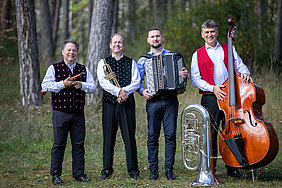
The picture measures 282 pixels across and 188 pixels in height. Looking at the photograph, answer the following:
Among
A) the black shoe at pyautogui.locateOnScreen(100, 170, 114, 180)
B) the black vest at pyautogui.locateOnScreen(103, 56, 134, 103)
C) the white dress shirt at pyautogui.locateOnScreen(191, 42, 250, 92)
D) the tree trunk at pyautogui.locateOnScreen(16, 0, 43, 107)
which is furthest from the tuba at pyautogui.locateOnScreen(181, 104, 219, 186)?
the tree trunk at pyautogui.locateOnScreen(16, 0, 43, 107)

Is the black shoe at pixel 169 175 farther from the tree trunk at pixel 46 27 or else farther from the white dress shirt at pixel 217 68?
the tree trunk at pixel 46 27

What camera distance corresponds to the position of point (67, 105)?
4746 mm

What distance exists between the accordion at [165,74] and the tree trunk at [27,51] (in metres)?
5.13

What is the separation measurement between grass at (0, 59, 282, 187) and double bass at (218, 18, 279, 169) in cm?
40

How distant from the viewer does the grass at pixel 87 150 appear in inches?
190

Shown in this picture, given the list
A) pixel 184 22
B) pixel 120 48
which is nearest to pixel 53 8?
pixel 184 22

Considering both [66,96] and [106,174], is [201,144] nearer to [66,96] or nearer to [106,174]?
[106,174]

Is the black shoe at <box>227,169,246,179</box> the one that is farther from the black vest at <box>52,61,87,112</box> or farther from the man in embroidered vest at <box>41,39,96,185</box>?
the black vest at <box>52,61,87,112</box>

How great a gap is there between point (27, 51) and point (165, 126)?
539cm

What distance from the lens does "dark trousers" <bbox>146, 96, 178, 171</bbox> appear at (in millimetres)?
4910

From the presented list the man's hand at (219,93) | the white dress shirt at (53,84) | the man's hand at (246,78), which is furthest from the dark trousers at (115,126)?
the man's hand at (246,78)

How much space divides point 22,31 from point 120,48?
16.1 ft

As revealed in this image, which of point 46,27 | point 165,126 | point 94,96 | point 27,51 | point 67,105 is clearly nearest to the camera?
point 67,105

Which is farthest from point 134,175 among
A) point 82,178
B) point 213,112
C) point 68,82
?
point 68,82
